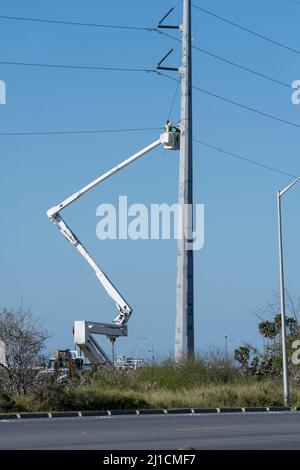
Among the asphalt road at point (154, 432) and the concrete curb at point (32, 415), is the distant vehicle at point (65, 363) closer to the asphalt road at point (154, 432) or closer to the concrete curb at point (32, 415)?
the concrete curb at point (32, 415)

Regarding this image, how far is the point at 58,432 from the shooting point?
942 inches

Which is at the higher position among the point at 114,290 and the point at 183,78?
the point at 183,78

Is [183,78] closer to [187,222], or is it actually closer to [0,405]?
[187,222]

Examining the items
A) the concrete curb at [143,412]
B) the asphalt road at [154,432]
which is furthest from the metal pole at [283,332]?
the asphalt road at [154,432]

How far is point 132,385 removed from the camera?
39.7 m

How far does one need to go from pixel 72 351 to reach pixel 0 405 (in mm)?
16158

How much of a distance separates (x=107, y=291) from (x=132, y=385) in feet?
31.0

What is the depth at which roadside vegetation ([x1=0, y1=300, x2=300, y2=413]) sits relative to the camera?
114 ft

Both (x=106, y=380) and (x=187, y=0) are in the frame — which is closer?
(x=106, y=380)

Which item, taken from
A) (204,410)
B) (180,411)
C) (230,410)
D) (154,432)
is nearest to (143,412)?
(180,411)

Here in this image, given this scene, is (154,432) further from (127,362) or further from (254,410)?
(127,362)

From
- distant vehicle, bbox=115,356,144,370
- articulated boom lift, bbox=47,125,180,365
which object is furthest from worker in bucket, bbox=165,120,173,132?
distant vehicle, bbox=115,356,144,370

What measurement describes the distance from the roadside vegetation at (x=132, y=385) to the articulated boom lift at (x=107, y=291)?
15.3 feet

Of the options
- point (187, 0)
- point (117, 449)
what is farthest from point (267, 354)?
point (117, 449)
